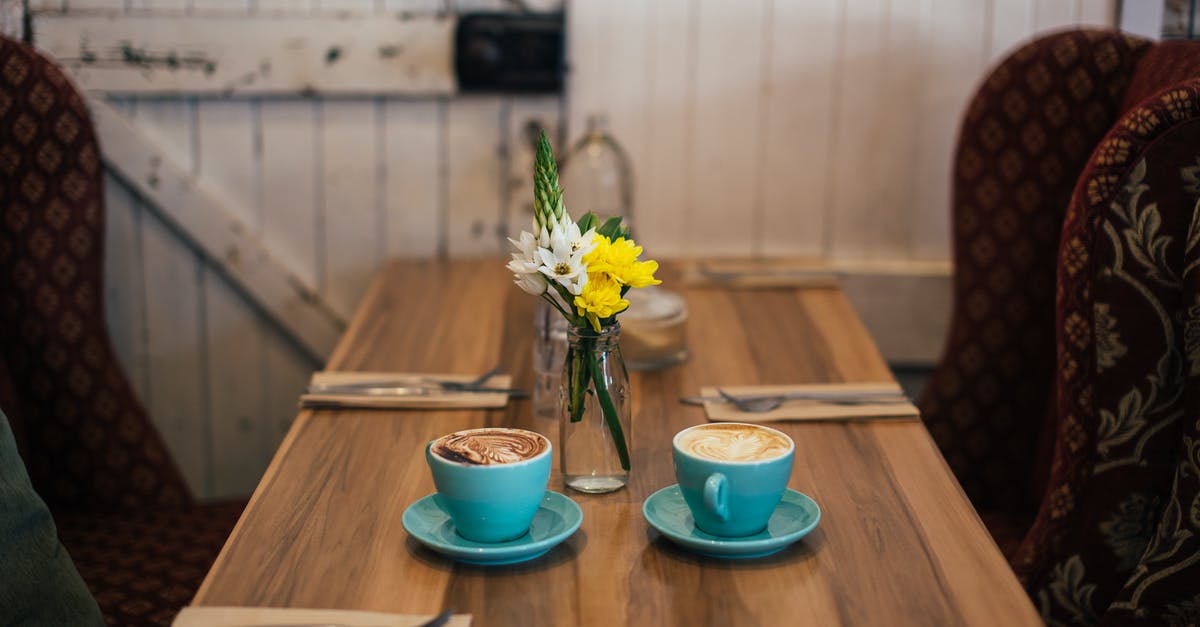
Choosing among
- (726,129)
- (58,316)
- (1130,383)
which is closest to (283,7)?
(58,316)

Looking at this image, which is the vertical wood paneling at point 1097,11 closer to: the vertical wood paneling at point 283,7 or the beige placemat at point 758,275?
the beige placemat at point 758,275

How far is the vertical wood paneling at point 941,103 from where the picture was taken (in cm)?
210

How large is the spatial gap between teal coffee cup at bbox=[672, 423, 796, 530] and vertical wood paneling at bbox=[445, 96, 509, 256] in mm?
1258

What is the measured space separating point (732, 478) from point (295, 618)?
1.12 ft

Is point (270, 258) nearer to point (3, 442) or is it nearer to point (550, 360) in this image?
point (550, 360)

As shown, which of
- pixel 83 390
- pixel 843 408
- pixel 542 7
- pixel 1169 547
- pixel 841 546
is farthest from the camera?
pixel 542 7

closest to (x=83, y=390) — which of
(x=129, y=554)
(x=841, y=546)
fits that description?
(x=129, y=554)

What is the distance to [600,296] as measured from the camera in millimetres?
1001

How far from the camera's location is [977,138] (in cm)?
175

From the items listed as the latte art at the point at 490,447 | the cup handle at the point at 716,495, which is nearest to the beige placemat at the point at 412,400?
the latte art at the point at 490,447

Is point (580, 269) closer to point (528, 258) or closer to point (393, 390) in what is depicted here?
point (528, 258)

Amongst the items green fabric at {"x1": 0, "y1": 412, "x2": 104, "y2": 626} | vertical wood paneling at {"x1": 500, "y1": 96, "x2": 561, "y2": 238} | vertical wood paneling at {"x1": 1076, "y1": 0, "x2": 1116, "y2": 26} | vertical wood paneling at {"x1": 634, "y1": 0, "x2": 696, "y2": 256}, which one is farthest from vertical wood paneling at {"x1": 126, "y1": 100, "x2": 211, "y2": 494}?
vertical wood paneling at {"x1": 1076, "y1": 0, "x2": 1116, "y2": 26}

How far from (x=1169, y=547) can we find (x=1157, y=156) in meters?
0.38

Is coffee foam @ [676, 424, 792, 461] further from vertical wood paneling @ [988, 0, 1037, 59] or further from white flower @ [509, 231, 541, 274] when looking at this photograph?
vertical wood paneling @ [988, 0, 1037, 59]
